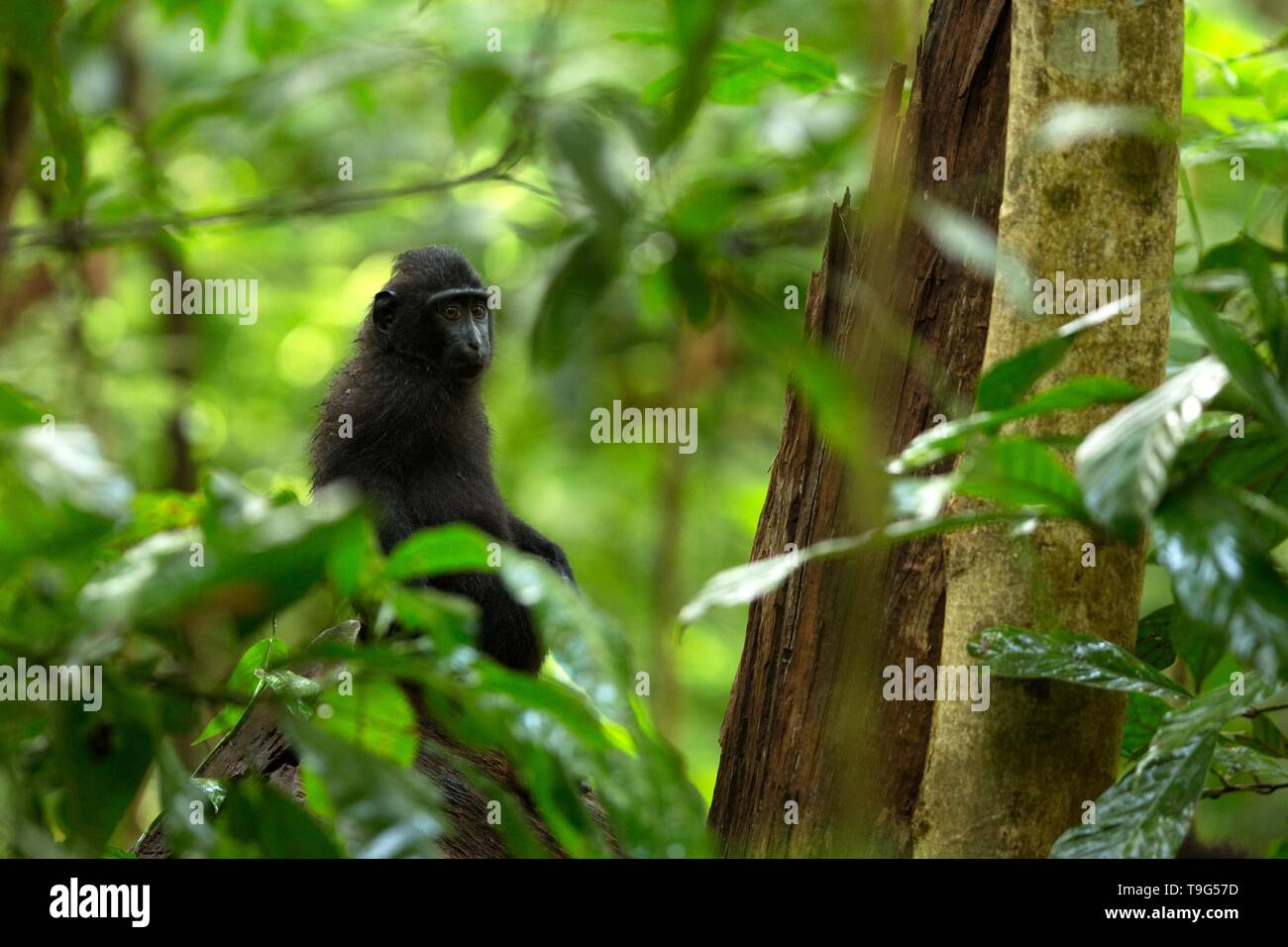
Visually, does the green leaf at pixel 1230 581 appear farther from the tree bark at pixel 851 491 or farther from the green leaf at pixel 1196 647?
the tree bark at pixel 851 491

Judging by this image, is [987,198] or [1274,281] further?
[987,198]

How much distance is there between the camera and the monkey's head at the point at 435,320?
5156mm

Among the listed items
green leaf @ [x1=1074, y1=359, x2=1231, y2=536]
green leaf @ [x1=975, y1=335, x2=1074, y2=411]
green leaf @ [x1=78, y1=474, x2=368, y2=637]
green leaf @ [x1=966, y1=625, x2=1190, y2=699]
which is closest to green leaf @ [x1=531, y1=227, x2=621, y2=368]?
green leaf @ [x1=78, y1=474, x2=368, y2=637]

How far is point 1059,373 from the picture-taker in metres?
2.30

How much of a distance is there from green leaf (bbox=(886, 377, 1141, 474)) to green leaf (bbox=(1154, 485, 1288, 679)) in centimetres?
21

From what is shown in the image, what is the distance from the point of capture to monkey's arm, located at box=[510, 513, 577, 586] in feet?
17.1

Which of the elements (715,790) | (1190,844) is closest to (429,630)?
(715,790)

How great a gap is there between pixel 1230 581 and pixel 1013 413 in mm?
332

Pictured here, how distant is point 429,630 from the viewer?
57.9 inches

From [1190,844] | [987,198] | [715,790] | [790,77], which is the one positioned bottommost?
[1190,844]

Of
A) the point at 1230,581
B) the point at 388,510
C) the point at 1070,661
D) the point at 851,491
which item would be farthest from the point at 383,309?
the point at 1230,581

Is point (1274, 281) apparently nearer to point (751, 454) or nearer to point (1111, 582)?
point (1111, 582)

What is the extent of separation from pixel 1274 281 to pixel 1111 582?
69 cm

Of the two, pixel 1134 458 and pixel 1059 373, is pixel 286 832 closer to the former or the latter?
pixel 1134 458
